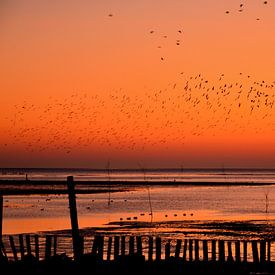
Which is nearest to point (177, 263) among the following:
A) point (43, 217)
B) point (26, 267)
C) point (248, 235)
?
point (26, 267)

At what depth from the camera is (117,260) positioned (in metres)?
25.1

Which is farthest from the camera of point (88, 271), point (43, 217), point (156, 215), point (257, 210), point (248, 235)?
point (257, 210)

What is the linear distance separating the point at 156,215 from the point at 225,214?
6.07m

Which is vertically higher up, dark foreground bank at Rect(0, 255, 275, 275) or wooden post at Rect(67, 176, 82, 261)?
wooden post at Rect(67, 176, 82, 261)

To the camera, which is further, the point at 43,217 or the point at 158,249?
the point at 43,217

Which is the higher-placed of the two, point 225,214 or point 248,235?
point 225,214

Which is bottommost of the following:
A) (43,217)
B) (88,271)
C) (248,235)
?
(88,271)

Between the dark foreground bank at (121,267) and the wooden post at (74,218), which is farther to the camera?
the wooden post at (74,218)

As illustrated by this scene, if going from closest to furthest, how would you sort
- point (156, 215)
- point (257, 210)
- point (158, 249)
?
1. point (158, 249)
2. point (156, 215)
3. point (257, 210)

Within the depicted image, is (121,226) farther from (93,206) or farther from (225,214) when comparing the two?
(93,206)

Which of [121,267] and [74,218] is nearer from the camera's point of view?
[121,267]

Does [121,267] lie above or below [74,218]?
below

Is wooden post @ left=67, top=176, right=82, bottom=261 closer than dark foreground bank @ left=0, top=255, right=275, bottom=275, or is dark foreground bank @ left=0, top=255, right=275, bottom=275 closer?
dark foreground bank @ left=0, top=255, right=275, bottom=275

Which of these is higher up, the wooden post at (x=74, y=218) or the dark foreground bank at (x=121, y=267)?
the wooden post at (x=74, y=218)
